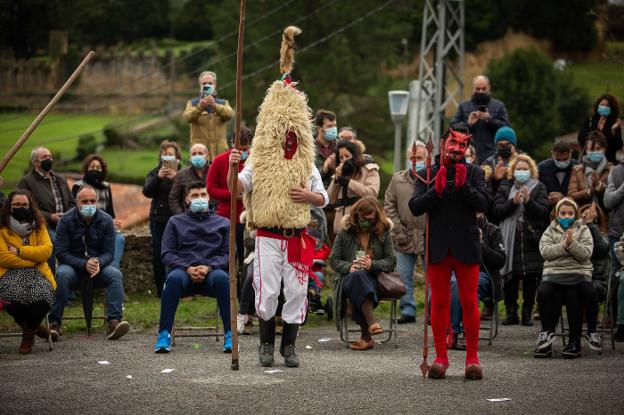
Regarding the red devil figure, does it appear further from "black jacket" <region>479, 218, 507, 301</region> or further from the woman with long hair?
"black jacket" <region>479, 218, 507, 301</region>

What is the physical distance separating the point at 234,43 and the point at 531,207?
108ft

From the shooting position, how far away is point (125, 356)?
11.5 metres

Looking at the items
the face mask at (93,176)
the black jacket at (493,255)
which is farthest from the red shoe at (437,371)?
the face mask at (93,176)

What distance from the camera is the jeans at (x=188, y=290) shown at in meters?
12.0

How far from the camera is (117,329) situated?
12.6 meters

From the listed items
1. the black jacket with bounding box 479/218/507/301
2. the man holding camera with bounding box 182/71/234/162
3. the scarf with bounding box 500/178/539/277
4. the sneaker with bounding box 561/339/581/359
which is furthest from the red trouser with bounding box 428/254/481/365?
the man holding camera with bounding box 182/71/234/162

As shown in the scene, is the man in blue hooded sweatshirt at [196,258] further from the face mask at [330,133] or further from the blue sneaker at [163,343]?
the face mask at [330,133]

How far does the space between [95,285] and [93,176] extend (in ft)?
6.69

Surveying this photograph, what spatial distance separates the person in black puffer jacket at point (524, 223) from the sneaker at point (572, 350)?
223 cm

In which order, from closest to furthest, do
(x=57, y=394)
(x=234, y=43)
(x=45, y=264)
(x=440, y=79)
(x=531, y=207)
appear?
(x=57, y=394)
(x=45, y=264)
(x=531, y=207)
(x=440, y=79)
(x=234, y=43)

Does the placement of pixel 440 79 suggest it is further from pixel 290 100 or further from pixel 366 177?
pixel 290 100

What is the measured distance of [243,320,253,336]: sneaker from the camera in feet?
43.5

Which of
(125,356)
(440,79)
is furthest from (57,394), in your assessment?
(440,79)

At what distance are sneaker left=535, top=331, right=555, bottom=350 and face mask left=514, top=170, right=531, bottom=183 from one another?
2718mm
